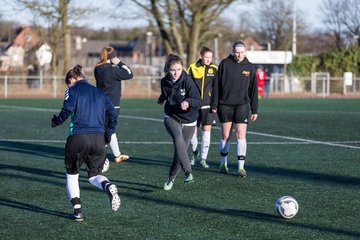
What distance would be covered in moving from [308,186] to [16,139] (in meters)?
8.64

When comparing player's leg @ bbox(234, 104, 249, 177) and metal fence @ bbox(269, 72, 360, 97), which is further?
metal fence @ bbox(269, 72, 360, 97)

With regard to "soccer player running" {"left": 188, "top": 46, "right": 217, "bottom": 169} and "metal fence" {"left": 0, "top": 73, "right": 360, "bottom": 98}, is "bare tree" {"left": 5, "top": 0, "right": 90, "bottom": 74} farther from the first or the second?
"soccer player running" {"left": 188, "top": 46, "right": 217, "bottom": 169}

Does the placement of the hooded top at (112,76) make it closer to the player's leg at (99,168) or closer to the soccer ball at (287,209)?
the player's leg at (99,168)

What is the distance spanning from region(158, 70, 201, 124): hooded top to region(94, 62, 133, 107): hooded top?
267 cm

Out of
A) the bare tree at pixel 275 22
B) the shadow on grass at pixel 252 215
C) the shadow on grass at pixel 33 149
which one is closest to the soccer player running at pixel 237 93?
the shadow on grass at pixel 252 215

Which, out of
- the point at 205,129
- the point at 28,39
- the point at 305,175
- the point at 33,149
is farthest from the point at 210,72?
the point at 28,39

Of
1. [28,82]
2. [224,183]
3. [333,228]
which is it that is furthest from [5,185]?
[28,82]

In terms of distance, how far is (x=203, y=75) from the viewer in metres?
13.2

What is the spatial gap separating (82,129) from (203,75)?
4.84 metres

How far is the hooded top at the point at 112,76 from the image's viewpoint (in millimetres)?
13383

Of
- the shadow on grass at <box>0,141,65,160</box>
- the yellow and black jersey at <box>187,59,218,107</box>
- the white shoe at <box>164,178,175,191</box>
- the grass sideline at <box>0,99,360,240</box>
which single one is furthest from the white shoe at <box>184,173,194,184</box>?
the shadow on grass at <box>0,141,65,160</box>

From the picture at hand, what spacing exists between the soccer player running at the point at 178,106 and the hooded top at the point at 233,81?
1446 millimetres

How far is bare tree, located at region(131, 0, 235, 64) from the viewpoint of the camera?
47781 millimetres

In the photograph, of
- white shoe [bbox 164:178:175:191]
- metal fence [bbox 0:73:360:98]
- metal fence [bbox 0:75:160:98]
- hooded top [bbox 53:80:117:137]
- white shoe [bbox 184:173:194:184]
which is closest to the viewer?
hooded top [bbox 53:80:117:137]
